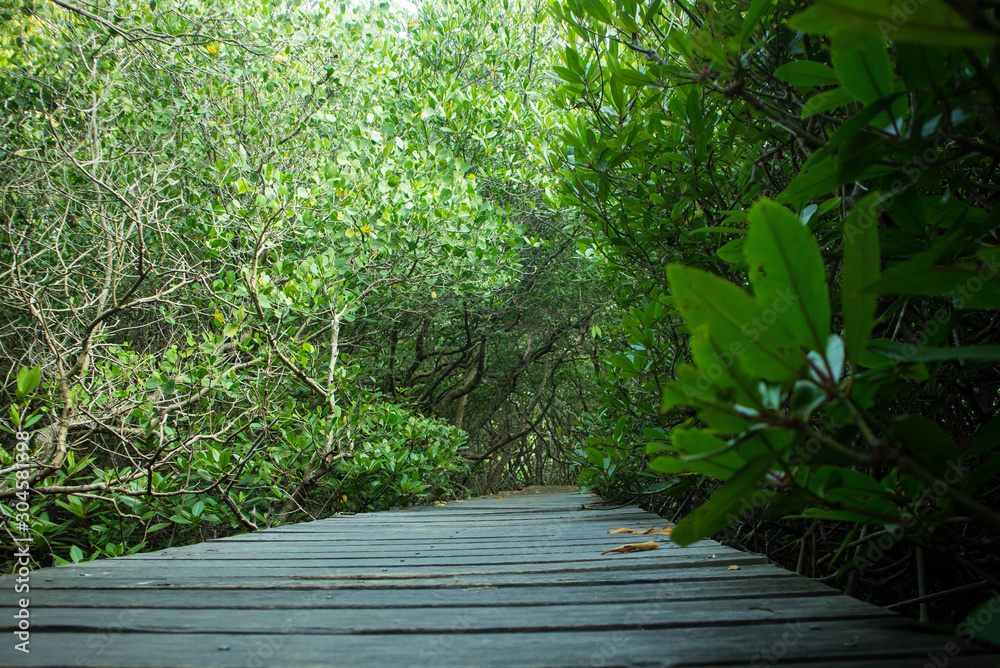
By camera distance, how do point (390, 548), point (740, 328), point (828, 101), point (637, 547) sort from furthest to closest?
point (390, 548) → point (637, 547) → point (828, 101) → point (740, 328)

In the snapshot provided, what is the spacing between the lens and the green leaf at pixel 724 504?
57cm

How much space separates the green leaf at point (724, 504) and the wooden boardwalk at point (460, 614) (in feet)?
0.90

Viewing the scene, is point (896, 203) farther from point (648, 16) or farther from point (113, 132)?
point (113, 132)

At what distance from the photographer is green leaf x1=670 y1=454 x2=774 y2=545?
0.57 m

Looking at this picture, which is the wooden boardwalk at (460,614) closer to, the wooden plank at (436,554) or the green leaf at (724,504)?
the wooden plank at (436,554)

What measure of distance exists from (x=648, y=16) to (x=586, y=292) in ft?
17.9

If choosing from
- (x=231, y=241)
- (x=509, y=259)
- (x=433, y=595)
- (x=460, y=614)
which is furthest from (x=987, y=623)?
(x=231, y=241)

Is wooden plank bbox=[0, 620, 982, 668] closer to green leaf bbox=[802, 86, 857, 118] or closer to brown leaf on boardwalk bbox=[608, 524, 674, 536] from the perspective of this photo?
green leaf bbox=[802, 86, 857, 118]

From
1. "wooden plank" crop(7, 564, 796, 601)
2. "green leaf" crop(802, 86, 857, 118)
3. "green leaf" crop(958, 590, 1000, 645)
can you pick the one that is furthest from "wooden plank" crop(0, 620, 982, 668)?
"green leaf" crop(802, 86, 857, 118)

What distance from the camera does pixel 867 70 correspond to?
660 millimetres

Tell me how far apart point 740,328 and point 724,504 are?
19cm

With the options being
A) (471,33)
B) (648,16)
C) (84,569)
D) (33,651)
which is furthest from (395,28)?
(33,651)

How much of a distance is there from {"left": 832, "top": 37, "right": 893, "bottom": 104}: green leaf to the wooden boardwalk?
2.28 ft

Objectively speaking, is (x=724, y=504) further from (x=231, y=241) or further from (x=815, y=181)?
(x=231, y=241)
